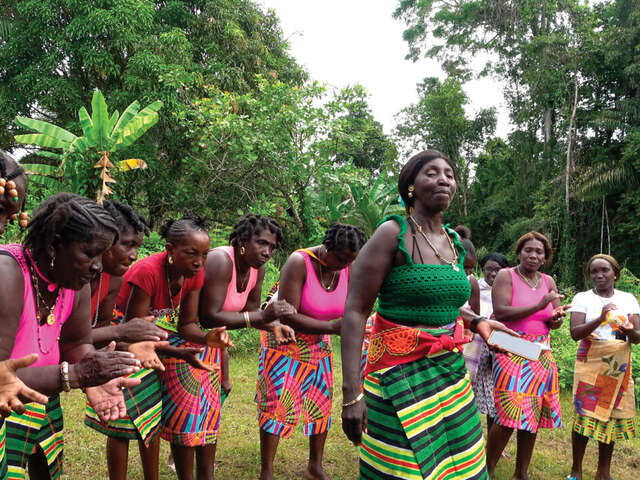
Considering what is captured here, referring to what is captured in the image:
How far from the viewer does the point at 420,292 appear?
2.23 m

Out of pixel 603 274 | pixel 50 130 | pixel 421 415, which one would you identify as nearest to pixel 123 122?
pixel 50 130

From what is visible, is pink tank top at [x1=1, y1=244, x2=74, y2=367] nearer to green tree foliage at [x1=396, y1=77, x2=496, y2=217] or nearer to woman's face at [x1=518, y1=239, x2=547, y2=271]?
woman's face at [x1=518, y1=239, x2=547, y2=271]

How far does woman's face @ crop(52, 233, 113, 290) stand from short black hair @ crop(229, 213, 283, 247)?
166cm

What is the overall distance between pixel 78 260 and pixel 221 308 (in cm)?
156

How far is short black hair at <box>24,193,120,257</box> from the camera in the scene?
1.81 metres

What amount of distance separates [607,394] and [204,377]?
10.3ft

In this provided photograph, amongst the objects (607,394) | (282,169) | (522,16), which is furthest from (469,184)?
(607,394)

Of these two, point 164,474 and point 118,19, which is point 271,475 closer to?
point 164,474

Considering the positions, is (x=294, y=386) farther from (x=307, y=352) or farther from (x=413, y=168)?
(x=413, y=168)

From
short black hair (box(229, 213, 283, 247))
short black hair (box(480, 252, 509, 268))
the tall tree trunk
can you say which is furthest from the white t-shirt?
the tall tree trunk

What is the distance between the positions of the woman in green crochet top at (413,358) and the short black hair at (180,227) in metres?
1.21

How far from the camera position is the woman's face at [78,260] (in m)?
1.83

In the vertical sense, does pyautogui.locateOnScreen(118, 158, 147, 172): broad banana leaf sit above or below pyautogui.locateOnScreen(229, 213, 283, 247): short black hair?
above

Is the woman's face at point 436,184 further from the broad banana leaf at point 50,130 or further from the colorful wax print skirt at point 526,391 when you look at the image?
the broad banana leaf at point 50,130
